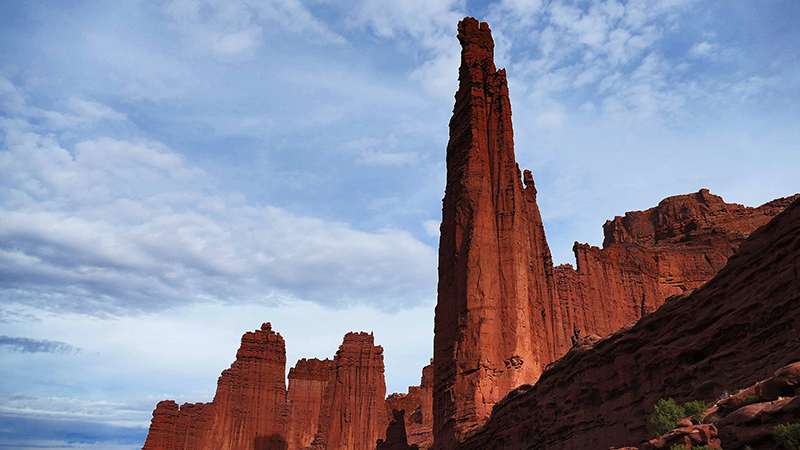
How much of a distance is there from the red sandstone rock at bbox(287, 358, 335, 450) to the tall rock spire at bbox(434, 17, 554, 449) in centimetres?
5539

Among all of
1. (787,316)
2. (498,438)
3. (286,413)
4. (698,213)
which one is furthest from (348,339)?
(787,316)

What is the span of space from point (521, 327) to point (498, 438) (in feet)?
19.7

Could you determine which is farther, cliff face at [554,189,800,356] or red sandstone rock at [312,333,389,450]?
red sandstone rock at [312,333,389,450]

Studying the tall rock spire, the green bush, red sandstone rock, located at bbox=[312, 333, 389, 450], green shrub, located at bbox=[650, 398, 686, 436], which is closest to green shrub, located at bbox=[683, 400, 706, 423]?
green shrub, located at bbox=[650, 398, 686, 436]

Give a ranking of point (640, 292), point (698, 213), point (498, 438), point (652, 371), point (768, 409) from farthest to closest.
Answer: point (698, 213)
point (640, 292)
point (498, 438)
point (652, 371)
point (768, 409)

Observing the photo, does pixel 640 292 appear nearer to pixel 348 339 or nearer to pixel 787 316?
pixel 348 339

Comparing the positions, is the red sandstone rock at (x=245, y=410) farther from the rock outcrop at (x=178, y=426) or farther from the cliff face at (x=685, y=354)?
the cliff face at (x=685, y=354)

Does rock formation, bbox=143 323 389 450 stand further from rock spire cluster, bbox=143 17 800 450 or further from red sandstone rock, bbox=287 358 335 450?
rock spire cluster, bbox=143 17 800 450

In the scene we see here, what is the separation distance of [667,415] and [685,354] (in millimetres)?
1712

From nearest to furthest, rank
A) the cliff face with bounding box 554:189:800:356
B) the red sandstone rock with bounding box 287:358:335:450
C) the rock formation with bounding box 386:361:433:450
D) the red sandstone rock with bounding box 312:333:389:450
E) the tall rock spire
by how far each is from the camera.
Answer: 1. the tall rock spire
2. the cliff face with bounding box 554:189:800:356
3. the rock formation with bounding box 386:361:433:450
4. the red sandstone rock with bounding box 312:333:389:450
5. the red sandstone rock with bounding box 287:358:335:450

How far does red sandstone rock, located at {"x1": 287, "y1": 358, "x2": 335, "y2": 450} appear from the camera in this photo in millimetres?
82188

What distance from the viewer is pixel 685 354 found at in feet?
44.2

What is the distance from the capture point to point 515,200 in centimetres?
2856

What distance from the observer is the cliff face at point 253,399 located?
7406cm
